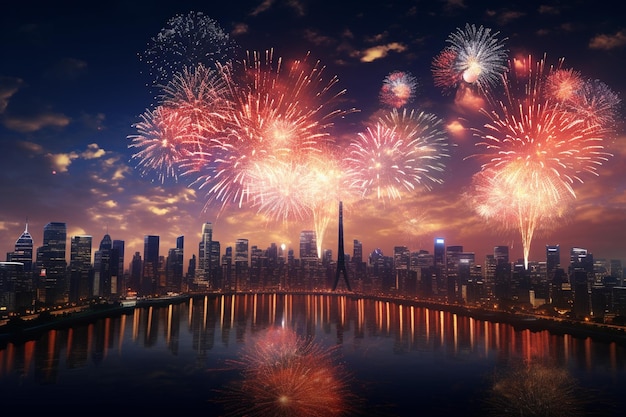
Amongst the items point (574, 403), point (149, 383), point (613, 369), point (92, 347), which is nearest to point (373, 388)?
point (574, 403)

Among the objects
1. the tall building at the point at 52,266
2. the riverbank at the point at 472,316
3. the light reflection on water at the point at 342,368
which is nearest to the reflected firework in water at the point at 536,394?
the light reflection on water at the point at 342,368

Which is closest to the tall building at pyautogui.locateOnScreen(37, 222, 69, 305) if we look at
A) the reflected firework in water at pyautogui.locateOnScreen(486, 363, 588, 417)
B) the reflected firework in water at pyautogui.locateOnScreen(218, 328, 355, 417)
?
the reflected firework in water at pyautogui.locateOnScreen(218, 328, 355, 417)

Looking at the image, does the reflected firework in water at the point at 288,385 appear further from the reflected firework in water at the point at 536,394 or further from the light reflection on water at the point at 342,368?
the reflected firework in water at the point at 536,394

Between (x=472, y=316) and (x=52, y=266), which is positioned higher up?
(x=52, y=266)

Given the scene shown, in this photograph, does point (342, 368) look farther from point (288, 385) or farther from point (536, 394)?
point (536, 394)

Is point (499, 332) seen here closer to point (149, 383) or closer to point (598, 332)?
point (598, 332)

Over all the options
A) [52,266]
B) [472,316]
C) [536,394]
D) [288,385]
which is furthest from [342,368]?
[52,266]

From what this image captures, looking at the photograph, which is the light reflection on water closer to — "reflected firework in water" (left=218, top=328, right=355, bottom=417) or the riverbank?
"reflected firework in water" (left=218, top=328, right=355, bottom=417)
